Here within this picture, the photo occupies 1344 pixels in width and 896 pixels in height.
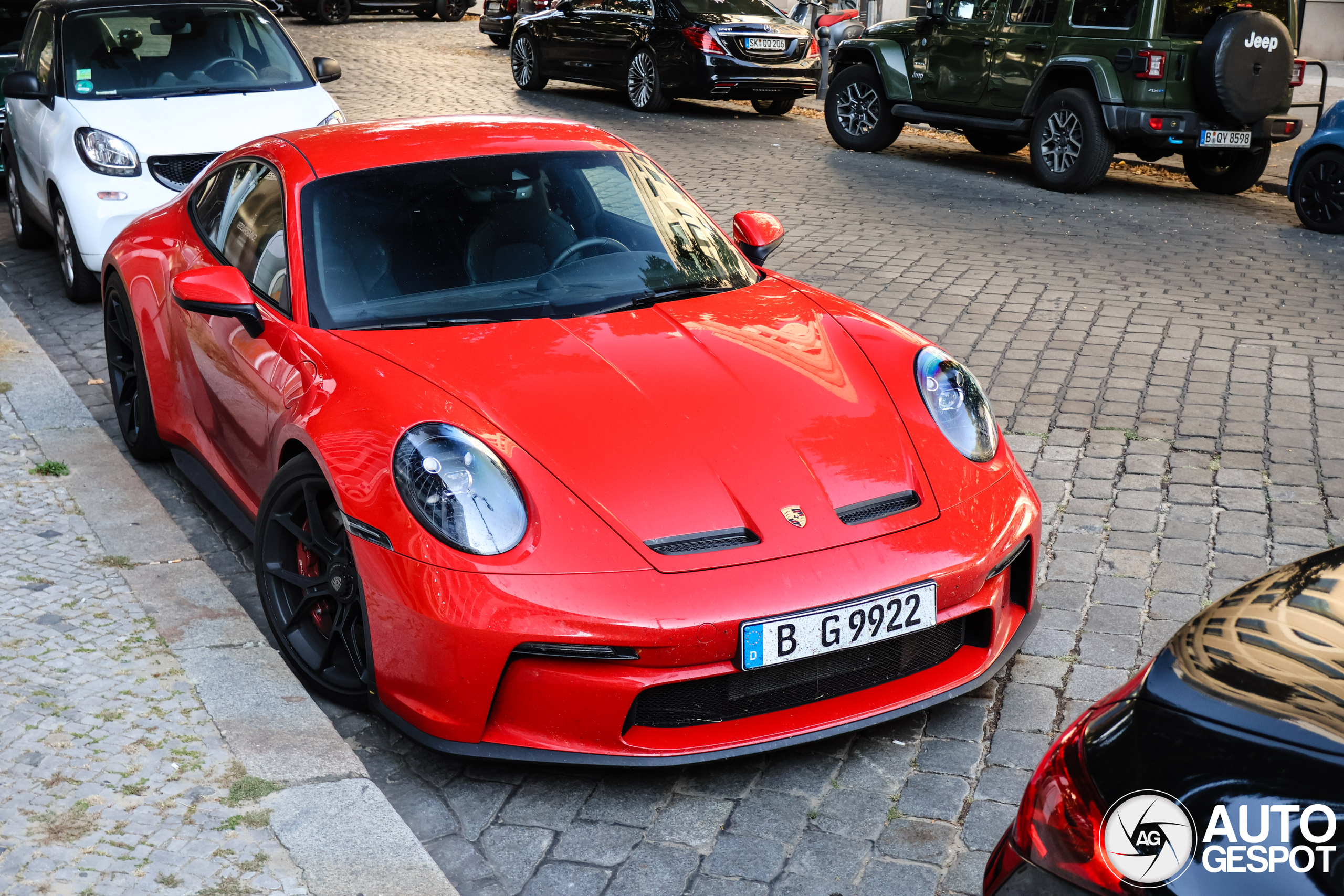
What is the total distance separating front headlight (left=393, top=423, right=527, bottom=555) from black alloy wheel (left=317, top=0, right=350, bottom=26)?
27751 mm

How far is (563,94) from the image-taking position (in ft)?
58.3

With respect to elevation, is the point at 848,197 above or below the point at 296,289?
below

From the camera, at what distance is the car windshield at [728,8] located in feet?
51.6

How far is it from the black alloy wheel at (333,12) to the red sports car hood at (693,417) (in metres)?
27.2

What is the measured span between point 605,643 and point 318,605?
1070 millimetres

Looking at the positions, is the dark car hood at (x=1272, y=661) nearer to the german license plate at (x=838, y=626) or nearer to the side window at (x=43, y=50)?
the german license plate at (x=838, y=626)

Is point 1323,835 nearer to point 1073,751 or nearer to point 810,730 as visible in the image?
point 1073,751

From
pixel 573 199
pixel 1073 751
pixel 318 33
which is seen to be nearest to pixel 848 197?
pixel 573 199

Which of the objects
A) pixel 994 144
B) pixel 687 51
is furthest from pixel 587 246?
pixel 687 51

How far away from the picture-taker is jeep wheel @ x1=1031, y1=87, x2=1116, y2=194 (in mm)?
11305

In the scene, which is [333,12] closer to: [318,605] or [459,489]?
[318,605]

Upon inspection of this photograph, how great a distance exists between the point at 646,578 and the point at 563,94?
15.6m

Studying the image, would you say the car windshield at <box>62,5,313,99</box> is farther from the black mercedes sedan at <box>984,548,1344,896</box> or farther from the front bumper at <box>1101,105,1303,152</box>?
the black mercedes sedan at <box>984,548,1344,896</box>

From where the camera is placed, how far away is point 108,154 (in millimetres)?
7684
